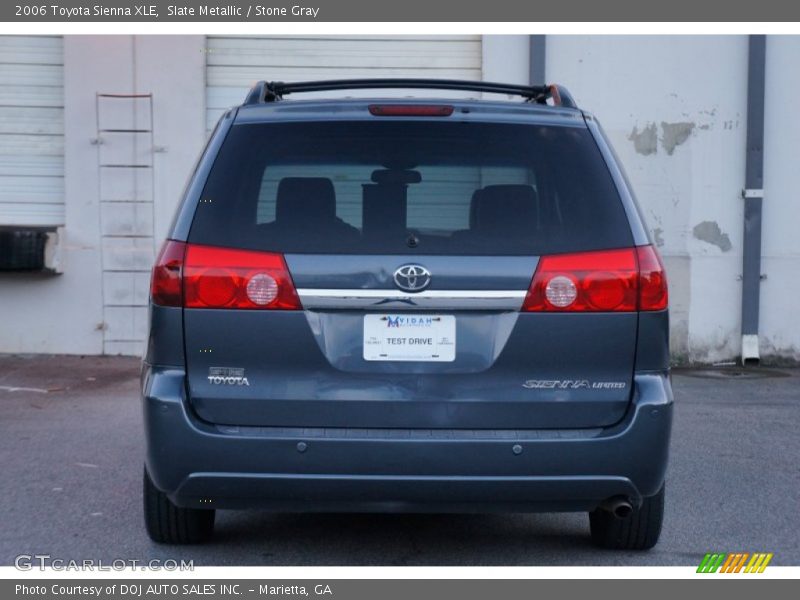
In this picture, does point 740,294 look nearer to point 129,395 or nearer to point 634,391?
point 129,395

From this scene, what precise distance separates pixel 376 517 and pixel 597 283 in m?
1.93

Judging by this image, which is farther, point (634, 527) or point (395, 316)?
point (634, 527)

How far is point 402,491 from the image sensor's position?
4375mm

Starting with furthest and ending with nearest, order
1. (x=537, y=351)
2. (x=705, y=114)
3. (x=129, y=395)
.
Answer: (x=705, y=114) < (x=129, y=395) < (x=537, y=351)

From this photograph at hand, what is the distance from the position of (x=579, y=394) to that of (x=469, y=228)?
69 cm

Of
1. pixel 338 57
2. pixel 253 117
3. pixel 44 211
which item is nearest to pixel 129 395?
pixel 44 211

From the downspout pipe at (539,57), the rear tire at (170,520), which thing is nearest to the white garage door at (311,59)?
the downspout pipe at (539,57)

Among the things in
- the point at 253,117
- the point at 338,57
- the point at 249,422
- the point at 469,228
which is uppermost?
the point at 338,57

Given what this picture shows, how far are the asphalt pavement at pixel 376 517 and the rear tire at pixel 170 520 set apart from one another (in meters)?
0.05

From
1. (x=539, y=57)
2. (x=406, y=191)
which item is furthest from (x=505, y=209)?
(x=539, y=57)

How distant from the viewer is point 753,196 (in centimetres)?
1118

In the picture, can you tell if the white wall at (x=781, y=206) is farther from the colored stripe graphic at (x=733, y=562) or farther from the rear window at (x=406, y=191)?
the rear window at (x=406, y=191)

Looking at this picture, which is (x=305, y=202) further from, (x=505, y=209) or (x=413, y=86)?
(x=413, y=86)

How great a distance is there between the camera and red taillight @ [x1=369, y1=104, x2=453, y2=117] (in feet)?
15.1
